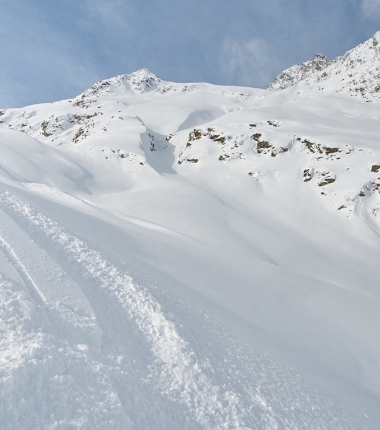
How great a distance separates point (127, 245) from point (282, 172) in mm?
16989

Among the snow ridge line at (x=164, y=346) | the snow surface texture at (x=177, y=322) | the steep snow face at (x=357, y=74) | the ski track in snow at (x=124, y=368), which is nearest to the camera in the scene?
the ski track in snow at (x=124, y=368)

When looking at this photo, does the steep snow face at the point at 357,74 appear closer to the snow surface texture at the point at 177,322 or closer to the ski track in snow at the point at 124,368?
the snow surface texture at the point at 177,322

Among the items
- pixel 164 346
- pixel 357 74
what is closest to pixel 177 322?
pixel 164 346

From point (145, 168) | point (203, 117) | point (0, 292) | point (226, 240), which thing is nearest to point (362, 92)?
point (203, 117)

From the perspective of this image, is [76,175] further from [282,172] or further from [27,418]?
[27,418]

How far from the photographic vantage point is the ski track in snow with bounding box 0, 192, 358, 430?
1921 millimetres

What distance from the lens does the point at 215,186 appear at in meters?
19.3

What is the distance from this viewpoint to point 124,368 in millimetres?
2291

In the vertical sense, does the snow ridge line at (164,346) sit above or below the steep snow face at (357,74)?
below

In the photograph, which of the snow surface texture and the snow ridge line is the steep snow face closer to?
the snow surface texture

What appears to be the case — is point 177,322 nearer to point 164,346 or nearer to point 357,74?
point 164,346

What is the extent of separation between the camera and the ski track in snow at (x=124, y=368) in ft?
6.30

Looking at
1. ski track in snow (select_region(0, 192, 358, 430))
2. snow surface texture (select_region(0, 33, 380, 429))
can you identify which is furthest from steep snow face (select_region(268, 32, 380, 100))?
ski track in snow (select_region(0, 192, 358, 430))

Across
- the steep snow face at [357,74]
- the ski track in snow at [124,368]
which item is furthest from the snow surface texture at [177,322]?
the steep snow face at [357,74]
